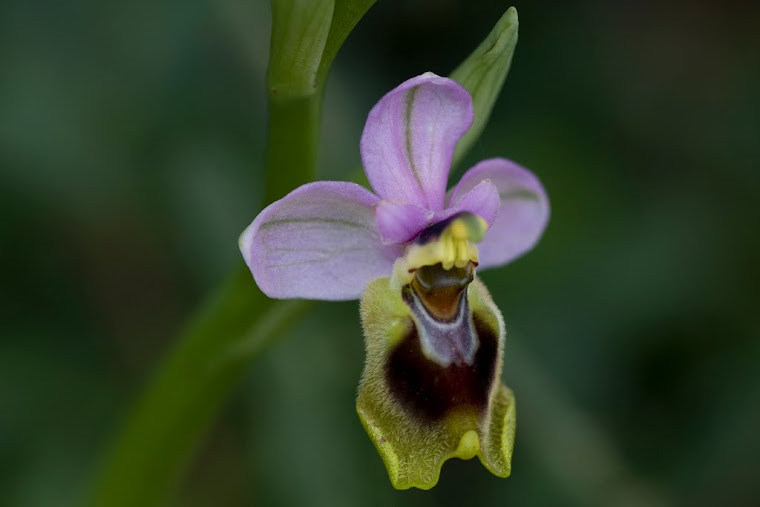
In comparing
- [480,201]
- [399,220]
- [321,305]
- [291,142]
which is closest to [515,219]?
[480,201]

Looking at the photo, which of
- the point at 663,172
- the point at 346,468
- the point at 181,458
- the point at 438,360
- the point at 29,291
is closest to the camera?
the point at 438,360

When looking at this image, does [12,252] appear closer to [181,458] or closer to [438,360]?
[181,458]

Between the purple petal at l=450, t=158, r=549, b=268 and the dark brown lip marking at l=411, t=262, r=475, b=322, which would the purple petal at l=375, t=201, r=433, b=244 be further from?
the purple petal at l=450, t=158, r=549, b=268

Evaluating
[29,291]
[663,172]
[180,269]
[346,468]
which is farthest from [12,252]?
[663,172]

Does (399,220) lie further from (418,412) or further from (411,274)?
A: (418,412)

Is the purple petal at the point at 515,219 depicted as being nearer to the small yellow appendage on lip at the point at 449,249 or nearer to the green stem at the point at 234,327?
the small yellow appendage on lip at the point at 449,249

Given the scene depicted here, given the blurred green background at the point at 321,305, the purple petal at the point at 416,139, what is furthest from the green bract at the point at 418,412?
the blurred green background at the point at 321,305

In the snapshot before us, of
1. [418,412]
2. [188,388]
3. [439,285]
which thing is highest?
[439,285]
